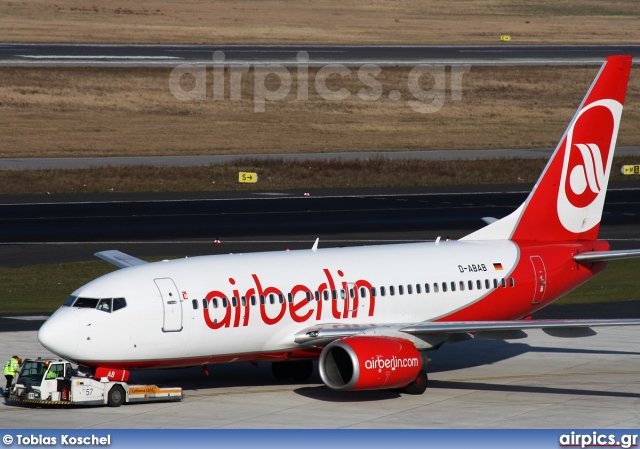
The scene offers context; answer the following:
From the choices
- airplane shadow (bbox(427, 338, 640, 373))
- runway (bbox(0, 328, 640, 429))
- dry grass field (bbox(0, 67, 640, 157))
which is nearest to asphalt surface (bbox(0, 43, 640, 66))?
dry grass field (bbox(0, 67, 640, 157))

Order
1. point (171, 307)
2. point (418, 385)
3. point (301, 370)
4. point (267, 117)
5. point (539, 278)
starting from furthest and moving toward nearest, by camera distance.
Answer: point (267, 117) < point (539, 278) < point (301, 370) < point (418, 385) < point (171, 307)

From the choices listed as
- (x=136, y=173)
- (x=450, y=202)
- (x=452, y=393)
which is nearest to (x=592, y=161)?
(x=452, y=393)

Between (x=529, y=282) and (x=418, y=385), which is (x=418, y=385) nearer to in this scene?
(x=418, y=385)

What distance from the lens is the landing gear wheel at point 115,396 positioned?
3519 centimetres

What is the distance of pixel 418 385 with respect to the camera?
37.5 meters

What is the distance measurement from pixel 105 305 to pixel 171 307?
6.32 feet

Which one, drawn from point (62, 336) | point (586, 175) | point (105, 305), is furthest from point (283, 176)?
point (62, 336)

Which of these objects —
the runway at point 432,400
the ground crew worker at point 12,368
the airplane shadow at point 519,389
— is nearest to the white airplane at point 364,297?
the runway at point 432,400

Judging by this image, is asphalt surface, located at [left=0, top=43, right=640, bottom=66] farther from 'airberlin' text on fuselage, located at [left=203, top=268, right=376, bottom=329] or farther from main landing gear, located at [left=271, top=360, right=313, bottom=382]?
'airberlin' text on fuselage, located at [left=203, top=268, right=376, bottom=329]

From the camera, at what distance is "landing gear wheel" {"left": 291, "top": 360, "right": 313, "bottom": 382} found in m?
39.9

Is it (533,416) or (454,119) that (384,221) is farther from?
(454,119)

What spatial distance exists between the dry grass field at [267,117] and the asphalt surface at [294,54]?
9067mm

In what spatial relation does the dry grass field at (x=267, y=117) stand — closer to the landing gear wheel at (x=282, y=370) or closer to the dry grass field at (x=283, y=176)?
the dry grass field at (x=283, y=176)

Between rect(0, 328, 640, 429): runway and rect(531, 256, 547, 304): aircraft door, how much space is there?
261cm
